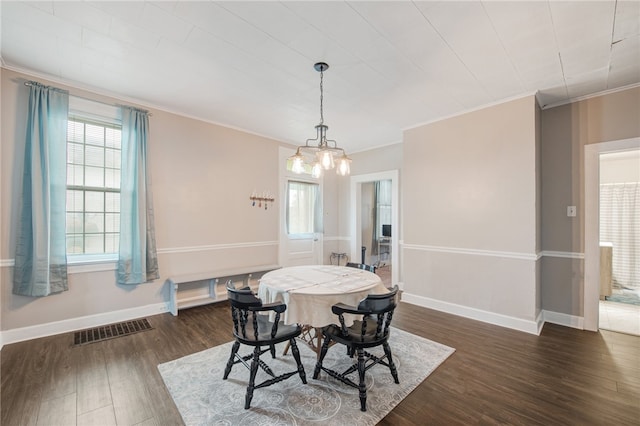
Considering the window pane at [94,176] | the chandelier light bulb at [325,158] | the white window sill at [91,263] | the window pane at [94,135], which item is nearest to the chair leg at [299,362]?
the chandelier light bulb at [325,158]

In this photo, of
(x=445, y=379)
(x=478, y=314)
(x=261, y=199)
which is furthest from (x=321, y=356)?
(x=261, y=199)

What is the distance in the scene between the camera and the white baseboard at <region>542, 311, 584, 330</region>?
326cm

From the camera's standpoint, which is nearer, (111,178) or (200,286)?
(111,178)

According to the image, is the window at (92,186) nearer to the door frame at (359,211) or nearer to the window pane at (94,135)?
the window pane at (94,135)

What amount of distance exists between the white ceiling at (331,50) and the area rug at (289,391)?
9.25 feet

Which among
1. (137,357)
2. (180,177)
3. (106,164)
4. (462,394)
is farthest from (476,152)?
(106,164)

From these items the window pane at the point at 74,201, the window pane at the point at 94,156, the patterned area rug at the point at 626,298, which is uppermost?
the window pane at the point at 94,156

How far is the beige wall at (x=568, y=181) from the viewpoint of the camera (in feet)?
10.2

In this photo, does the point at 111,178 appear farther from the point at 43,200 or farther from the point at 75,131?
the point at 43,200

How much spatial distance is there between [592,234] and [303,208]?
14.5 ft

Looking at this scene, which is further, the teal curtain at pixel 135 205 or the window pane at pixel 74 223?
the teal curtain at pixel 135 205

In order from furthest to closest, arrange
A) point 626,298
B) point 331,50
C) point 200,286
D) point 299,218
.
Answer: point 299,218 → point 626,298 → point 200,286 → point 331,50

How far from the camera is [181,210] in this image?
13.0 ft

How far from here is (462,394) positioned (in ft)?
6.82
